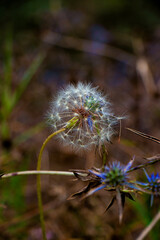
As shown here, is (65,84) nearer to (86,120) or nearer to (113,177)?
(86,120)

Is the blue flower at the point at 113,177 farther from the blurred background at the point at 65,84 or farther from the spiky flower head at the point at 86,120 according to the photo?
the blurred background at the point at 65,84

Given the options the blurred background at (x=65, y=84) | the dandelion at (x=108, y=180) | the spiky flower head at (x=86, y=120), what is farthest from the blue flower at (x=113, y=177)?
the blurred background at (x=65, y=84)

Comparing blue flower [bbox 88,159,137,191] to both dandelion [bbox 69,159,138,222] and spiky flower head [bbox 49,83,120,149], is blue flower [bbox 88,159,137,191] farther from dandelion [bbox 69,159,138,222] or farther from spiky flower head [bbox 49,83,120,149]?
spiky flower head [bbox 49,83,120,149]

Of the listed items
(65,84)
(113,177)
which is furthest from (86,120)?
(65,84)

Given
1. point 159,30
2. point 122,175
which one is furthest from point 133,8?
point 122,175

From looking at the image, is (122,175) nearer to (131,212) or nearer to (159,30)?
(131,212)
